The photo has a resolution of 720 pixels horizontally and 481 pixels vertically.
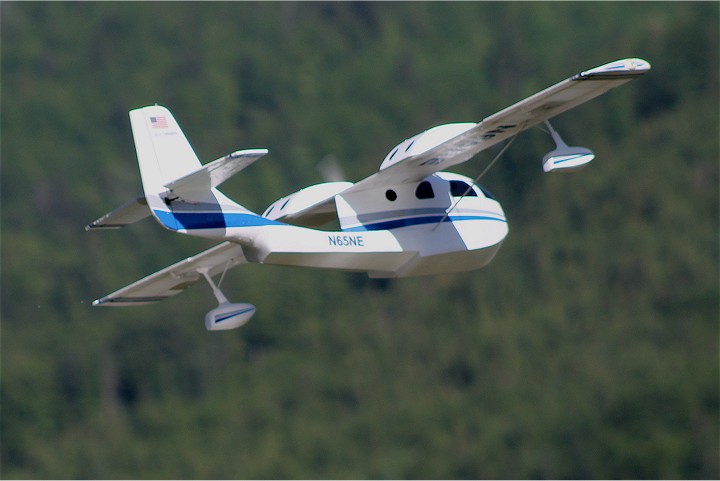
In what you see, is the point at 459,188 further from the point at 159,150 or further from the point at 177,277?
the point at 159,150

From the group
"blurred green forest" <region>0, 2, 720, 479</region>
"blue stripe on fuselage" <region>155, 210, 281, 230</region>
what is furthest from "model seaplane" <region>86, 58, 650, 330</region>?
"blurred green forest" <region>0, 2, 720, 479</region>

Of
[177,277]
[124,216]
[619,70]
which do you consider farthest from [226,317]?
[619,70]

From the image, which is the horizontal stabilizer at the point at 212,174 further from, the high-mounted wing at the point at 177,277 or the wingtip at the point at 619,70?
the wingtip at the point at 619,70

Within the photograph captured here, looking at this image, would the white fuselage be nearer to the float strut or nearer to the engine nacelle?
the engine nacelle

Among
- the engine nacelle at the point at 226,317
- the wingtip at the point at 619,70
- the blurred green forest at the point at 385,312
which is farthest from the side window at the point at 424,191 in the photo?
the blurred green forest at the point at 385,312

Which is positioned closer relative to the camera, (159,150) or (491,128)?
(159,150)

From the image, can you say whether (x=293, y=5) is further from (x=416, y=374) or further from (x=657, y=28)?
(x=416, y=374)
